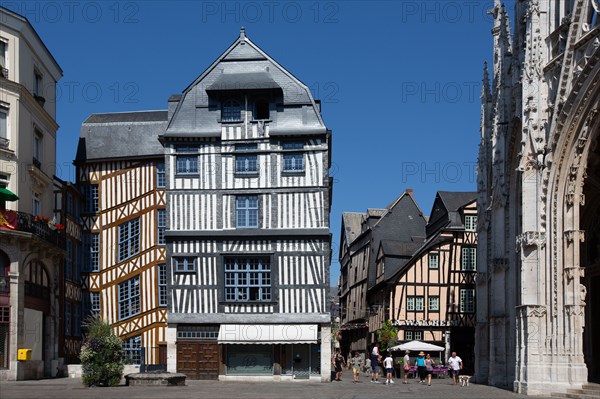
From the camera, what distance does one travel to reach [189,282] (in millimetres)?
39438

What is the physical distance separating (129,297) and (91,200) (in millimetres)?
5458

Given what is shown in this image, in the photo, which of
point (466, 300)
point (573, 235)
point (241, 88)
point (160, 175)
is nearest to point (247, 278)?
point (160, 175)

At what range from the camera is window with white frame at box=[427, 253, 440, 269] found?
58.1 meters

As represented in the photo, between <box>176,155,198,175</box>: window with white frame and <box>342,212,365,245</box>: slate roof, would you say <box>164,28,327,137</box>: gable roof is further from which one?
<box>342,212,365,245</box>: slate roof

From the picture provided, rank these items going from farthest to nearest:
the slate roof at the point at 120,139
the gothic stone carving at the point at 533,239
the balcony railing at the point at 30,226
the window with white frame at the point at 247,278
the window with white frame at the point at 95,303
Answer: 1. the slate roof at the point at 120,139
2. the window with white frame at the point at 95,303
3. the window with white frame at the point at 247,278
4. the balcony railing at the point at 30,226
5. the gothic stone carving at the point at 533,239

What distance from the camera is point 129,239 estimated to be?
44.2 m

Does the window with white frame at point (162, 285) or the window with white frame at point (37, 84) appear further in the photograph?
the window with white frame at point (162, 285)

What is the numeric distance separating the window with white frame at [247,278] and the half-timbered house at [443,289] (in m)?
20.9

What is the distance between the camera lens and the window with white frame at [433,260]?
58.1 metres

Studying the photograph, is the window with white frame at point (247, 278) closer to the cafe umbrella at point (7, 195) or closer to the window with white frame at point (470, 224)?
the cafe umbrella at point (7, 195)

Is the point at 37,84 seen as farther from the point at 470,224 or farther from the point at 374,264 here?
the point at 374,264

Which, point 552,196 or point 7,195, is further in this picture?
point 7,195

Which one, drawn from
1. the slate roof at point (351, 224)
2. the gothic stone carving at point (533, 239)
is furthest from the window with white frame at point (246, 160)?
the slate roof at point (351, 224)

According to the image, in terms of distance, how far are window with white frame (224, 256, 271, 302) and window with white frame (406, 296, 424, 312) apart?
21.4 metres
